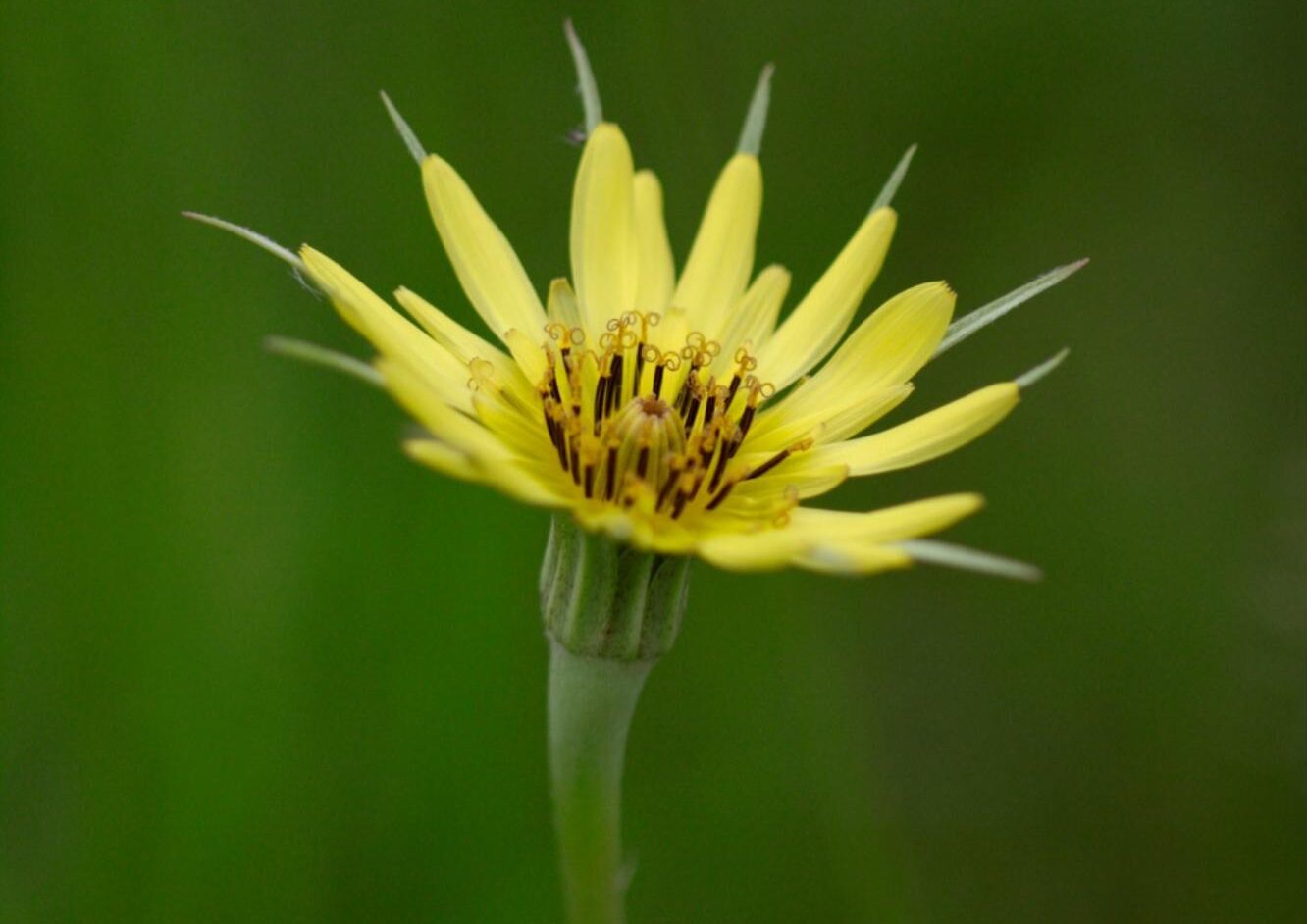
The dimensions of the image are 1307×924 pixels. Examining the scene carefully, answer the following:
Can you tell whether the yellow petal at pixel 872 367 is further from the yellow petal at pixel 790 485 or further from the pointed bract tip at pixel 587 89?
the pointed bract tip at pixel 587 89

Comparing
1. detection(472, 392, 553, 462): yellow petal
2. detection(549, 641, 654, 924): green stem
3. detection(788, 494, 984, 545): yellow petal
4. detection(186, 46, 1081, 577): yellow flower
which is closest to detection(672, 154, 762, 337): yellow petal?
detection(186, 46, 1081, 577): yellow flower

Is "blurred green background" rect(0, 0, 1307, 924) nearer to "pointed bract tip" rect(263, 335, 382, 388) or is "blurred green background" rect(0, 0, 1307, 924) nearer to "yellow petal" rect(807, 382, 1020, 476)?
"yellow petal" rect(807, 382, 1020, 476)

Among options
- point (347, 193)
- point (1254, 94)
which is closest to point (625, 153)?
point (347, 193)

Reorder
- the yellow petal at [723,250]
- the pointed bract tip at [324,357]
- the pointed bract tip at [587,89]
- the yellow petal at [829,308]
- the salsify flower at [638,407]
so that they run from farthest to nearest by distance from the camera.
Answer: the yellow petal at [723,250] < the yellow petal at [829,308] < the pointed bract tip at [587,89] < the salsify flower at [638,407] < the pointed bract tip at [324,357]

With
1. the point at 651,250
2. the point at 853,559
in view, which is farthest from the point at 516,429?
the point at 853,559

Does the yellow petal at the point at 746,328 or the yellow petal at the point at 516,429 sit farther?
the yellow petal at the point at 746,328

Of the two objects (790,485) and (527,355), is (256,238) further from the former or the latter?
(790,485)

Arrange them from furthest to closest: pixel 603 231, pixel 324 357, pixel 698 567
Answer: pixel 698 567, pixel 603 231, pixel 324 357

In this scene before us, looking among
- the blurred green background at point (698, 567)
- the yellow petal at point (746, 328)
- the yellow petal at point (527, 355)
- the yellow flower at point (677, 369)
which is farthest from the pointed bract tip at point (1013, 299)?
the blurred green background at point (698, 567)
